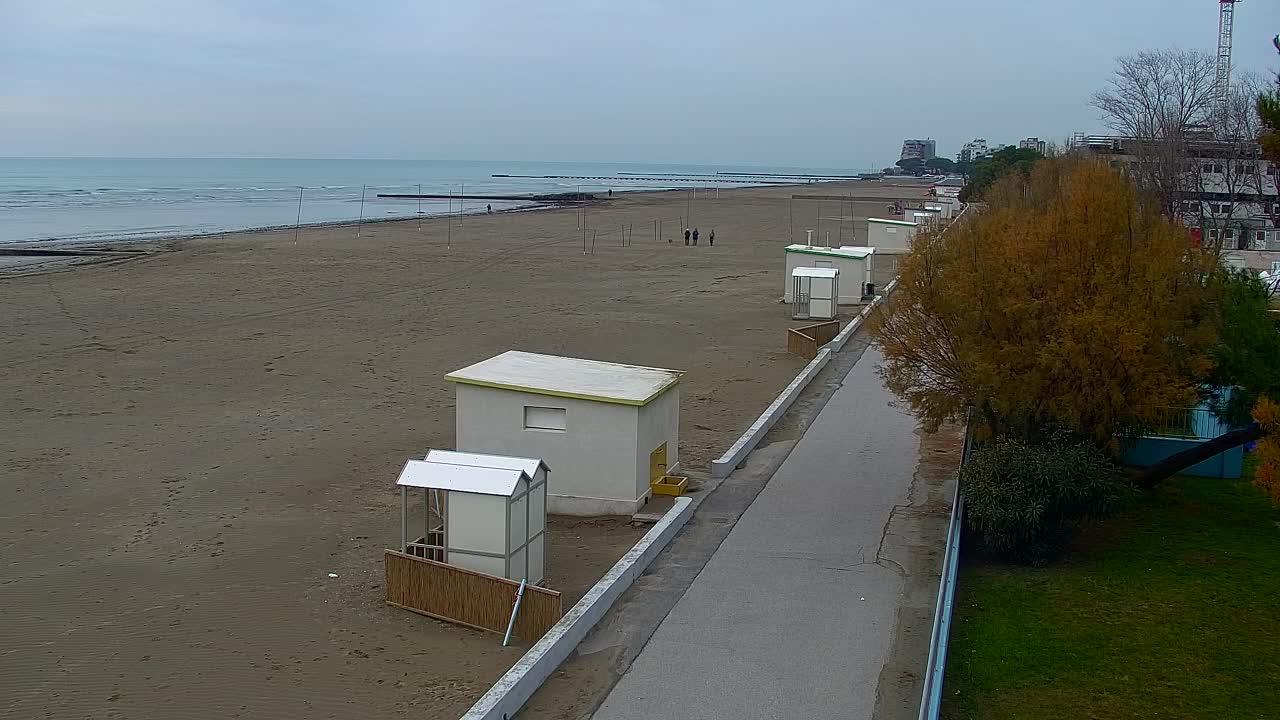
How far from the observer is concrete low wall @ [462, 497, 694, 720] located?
8.57m

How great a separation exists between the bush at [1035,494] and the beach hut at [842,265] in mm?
20393

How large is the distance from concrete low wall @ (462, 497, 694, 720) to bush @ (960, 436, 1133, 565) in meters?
3.36

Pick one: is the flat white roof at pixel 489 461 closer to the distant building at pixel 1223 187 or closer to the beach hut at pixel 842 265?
the beach hut at pixel 842 265

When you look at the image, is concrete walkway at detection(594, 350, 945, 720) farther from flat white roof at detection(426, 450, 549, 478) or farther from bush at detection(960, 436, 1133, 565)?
flat white roof at detection(426, 450, 549, 478)

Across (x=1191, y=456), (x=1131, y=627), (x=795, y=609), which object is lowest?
(x=1131, y=627)

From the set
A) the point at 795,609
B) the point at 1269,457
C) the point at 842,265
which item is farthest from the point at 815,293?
the point at 1269,457

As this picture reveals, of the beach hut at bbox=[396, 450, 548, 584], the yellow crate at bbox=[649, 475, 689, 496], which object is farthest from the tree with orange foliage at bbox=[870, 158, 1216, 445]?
the beach hut at bbox=[396, 450, 548, 584]

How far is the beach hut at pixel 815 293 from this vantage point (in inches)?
1218

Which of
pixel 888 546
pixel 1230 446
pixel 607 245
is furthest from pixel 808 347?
pixel 607 245

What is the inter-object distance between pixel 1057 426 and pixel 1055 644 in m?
3.56

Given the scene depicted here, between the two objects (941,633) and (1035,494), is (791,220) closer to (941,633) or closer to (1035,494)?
(1035,494)

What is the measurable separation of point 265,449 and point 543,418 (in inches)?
226

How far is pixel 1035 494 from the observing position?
41.1 feet

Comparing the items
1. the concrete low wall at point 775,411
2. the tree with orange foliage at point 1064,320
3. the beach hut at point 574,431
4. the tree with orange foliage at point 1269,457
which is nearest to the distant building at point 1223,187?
the concrete low wall at point 775,411
